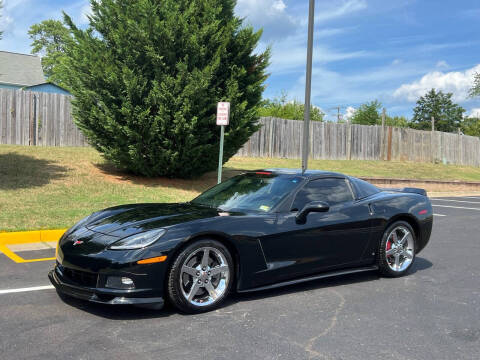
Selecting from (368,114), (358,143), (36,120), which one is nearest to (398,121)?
(368,114)

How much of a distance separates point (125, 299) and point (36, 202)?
6918 millimetres

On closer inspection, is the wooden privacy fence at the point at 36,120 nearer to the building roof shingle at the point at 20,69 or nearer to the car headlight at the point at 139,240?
the car headlight at the point at 139,240

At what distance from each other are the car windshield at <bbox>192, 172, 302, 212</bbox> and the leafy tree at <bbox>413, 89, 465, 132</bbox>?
71.5 meters

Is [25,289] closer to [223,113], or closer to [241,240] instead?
[241,240]

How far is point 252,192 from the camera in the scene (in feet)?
18.0

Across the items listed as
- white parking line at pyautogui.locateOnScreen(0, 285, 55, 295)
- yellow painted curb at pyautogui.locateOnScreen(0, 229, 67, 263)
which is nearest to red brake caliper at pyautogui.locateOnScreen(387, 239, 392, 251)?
white parking line at pyautogui.locateOnScreen(0, 285, 55, 295)

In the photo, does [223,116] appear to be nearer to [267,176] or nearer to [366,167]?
[267,176]

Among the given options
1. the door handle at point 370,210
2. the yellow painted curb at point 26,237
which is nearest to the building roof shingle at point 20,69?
the yellow painted curb at point 26,237

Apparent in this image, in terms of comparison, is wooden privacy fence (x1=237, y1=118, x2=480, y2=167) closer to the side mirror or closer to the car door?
the car door

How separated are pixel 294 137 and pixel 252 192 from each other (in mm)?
18571

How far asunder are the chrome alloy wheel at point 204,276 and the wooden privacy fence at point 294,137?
1409 cm

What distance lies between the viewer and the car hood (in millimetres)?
4418

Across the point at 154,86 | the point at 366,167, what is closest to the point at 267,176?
the point at 154,86

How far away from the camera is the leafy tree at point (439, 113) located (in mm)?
72375
